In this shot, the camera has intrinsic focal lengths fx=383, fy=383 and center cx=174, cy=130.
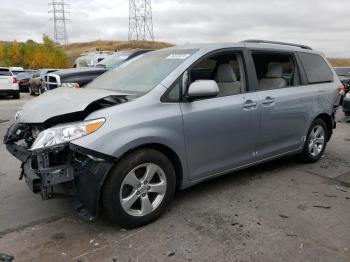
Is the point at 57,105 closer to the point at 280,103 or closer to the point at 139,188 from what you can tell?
the point at 139,188

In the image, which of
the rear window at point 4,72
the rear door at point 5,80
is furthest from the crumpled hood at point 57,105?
the rear window at point 4,72

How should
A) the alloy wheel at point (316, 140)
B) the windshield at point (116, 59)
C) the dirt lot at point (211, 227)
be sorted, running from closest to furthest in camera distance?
1. the dirt lot at point (211, 227)
2. the alloy wheel at point (316, 140)
3. the windshield at point (116, 59)


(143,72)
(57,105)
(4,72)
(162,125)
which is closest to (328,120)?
(143,72)

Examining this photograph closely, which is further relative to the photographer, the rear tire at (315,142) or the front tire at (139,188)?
the rear tire at (315,142)

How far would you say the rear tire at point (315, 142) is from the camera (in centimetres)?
564

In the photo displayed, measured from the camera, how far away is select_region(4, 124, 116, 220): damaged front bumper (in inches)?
128

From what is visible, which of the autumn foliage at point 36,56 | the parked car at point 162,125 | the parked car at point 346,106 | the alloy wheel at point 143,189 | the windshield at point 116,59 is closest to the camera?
the parked car at point 162,125

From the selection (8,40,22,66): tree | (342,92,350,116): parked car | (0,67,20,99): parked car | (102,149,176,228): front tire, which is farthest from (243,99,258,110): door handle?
(8,40,22,66): tree

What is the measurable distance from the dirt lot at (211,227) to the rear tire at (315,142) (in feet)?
2.23

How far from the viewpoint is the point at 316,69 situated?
5.75m

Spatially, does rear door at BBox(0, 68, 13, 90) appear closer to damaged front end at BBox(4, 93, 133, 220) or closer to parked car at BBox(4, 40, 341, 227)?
parked car at BBox(4, 40, 341, 227)

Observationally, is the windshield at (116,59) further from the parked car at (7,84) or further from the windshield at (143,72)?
the parked car at (7,84)

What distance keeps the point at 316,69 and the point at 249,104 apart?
189 cm

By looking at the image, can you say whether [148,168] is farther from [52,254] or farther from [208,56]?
[208,56]
